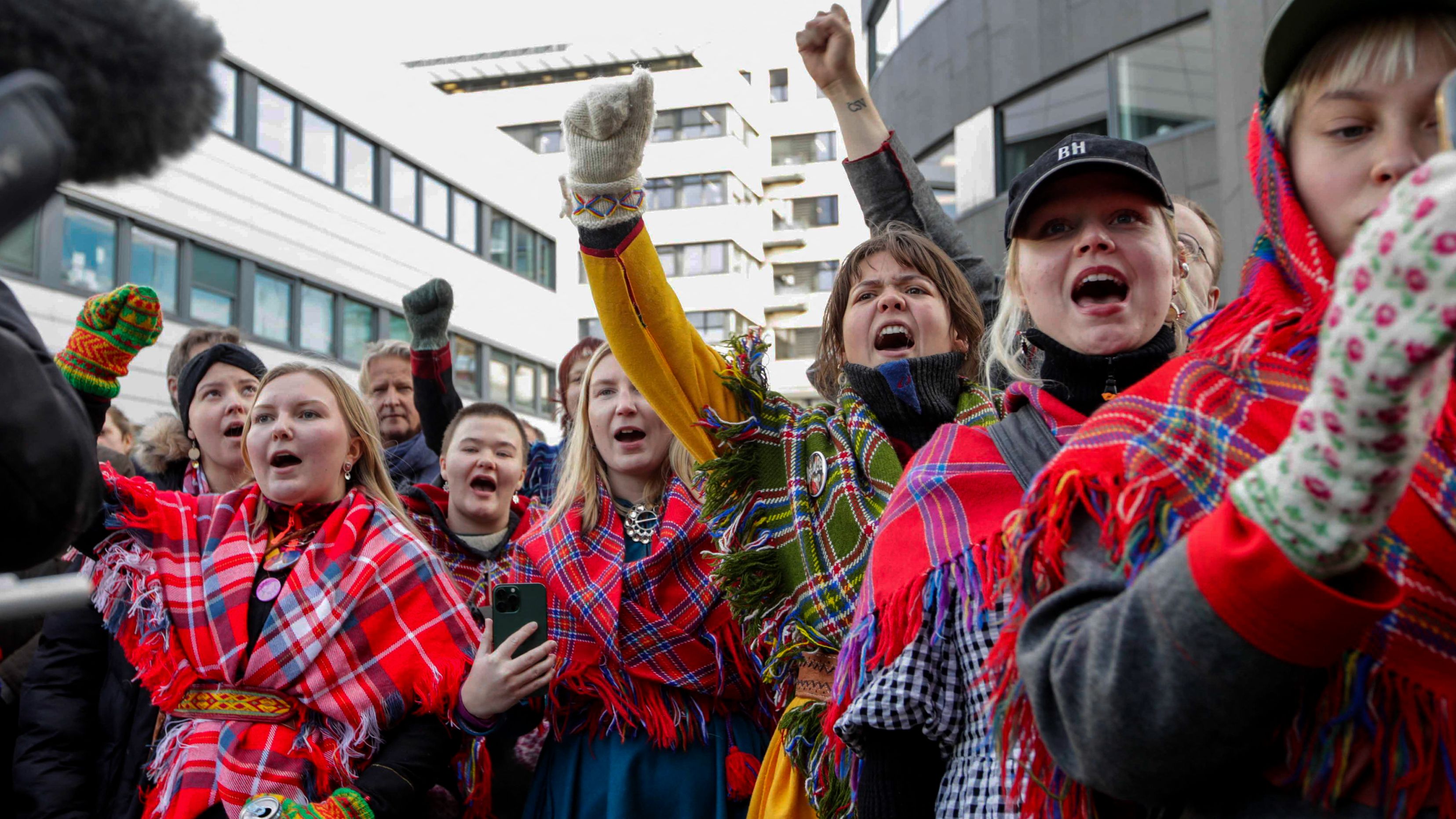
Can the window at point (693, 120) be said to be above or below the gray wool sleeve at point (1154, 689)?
above

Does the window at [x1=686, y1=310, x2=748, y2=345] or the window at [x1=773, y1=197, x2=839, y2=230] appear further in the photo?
the window at [x1=773, y1=197, x2=839, y2=230]

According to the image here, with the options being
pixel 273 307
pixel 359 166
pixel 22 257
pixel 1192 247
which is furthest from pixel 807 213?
pixel 1192 247

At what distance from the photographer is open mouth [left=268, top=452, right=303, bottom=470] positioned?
10.5 feet

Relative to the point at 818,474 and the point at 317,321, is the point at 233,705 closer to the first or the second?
the point at 818,474

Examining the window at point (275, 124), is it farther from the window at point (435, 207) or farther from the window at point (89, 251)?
the window at point (435, 207)

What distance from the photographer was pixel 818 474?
2.48m

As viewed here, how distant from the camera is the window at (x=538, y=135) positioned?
4053cm

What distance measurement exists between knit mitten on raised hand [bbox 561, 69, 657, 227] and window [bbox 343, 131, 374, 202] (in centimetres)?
1974

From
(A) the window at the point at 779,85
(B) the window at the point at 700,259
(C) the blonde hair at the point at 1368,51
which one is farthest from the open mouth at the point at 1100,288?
(A) the window at the point at 779,85

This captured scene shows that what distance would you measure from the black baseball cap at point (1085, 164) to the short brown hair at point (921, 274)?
0.82 m

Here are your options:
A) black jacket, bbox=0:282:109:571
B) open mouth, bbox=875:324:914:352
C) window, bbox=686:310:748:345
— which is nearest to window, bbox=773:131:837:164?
window, bbox=686:310:748:345

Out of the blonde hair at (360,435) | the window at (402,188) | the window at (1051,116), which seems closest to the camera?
the blonde hair at (360,435)

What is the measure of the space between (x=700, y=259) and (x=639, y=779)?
39.8 metres

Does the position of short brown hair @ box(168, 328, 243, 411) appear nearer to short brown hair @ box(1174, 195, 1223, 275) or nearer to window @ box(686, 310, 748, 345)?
short brown hair @ box(1174, 195, 1223, 275)
